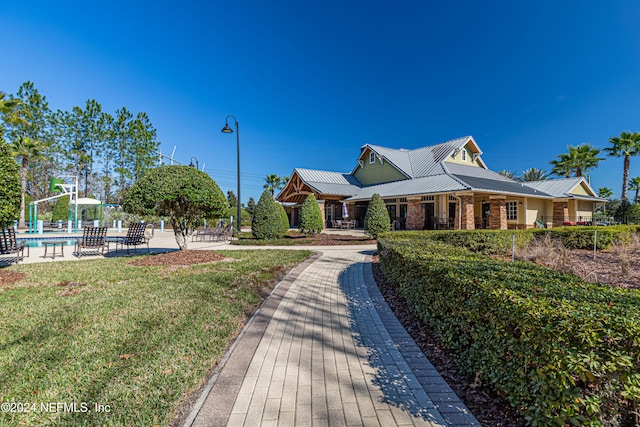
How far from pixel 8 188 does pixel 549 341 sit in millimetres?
9404

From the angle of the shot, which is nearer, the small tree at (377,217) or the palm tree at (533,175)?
the small tree at (377,217)

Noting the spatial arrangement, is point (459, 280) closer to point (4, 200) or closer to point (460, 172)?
point (4, 200)

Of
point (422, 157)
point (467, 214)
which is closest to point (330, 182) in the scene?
point (422, 157)

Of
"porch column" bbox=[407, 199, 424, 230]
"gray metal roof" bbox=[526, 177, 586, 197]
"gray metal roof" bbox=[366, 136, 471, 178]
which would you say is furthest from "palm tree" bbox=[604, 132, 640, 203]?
"porch column" bbox=[407, 199, 424, 230]

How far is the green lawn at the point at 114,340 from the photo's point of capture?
2.44 m

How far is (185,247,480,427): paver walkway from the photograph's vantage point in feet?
7.75

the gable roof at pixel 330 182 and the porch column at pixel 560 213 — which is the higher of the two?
the gable roof at pixel 330 182

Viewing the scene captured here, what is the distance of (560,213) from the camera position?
2512 centimetres

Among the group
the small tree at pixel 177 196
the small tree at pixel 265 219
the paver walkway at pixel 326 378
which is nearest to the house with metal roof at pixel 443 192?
the small tree at pixel 265 219

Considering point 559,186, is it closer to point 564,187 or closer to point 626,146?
point 564,187

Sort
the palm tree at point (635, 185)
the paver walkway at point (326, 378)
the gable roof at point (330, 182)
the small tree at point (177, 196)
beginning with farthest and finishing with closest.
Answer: the palm tree at point (635, 185) < the gable roof at point (330, 182) < the small tree at point (177, 196) < the paver walkway at point (326, 378)

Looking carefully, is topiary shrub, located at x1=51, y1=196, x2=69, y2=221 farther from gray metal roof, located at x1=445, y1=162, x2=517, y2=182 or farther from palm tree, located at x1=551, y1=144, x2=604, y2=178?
palm tree, located at x1=551, y1=144, x2=604, y2=178

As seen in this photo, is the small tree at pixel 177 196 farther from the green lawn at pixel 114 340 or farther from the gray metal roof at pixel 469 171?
the gray metal roof at pixel 469 171

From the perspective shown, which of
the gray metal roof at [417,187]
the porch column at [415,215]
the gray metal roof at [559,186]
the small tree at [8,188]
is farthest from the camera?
the gray metal roof at [559,186]
